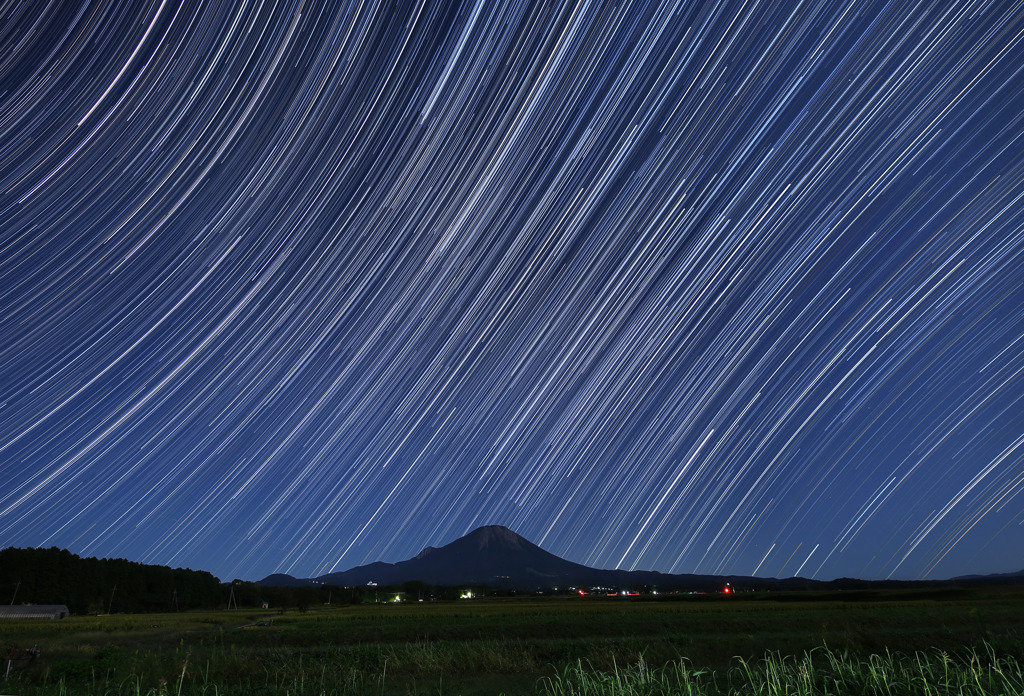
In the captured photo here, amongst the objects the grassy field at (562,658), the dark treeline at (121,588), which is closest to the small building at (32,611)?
the dark treeline at (121,588)

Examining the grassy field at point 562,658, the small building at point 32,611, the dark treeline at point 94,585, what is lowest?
the grassy field at point 562,658

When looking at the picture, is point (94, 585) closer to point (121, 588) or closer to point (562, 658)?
point (121, 588)

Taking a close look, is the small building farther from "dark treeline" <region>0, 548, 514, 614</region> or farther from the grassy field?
the grassy field

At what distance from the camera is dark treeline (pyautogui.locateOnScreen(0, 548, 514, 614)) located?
9606 cm

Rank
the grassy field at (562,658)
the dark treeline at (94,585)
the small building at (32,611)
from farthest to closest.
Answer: the dark treeline at (94,585) → the small building at (32,611) → the grassy field at (562,658)

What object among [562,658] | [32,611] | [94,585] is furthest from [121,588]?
[562,658]

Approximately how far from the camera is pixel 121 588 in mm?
104750

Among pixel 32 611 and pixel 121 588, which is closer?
pixel 32 611

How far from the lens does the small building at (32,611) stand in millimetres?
72688

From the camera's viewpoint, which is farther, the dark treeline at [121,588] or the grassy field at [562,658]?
the dark treeline at [121,588]

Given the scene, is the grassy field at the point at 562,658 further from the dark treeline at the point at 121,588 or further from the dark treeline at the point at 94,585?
the dark treeline at the point at 94,585

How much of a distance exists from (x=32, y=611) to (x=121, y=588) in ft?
102

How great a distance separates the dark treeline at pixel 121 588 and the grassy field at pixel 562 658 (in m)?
63.2

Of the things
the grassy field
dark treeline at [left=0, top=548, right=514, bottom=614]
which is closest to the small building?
dark treeline at [left=0, top=548, right=514, bottom=614]
